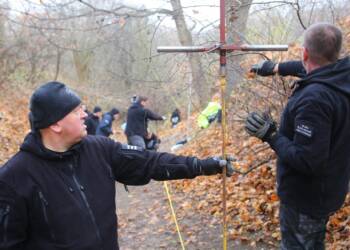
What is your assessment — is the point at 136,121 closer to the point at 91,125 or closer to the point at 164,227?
the point at 91,125

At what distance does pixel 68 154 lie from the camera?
2.66 meters

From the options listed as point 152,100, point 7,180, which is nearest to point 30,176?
point 7,180

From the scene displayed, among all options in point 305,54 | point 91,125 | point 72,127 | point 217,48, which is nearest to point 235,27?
point 217,48

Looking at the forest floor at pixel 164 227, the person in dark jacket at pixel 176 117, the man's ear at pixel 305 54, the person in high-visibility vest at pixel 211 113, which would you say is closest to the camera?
the man's ear at pixel 305 54

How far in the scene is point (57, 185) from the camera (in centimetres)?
255

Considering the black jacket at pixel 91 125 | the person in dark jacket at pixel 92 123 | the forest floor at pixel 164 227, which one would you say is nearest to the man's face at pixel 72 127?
the forest floor at pixel 164 227

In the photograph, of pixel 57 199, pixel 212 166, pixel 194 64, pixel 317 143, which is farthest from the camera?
pixel 194 64

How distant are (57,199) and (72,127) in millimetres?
470

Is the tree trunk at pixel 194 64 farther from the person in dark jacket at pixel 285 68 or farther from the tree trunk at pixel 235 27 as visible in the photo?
the person in dark jacket at pixel 285 68

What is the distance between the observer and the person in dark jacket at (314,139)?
2771mm

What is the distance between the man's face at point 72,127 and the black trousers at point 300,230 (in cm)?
167

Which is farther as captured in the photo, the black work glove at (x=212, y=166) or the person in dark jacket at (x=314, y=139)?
the black work glove at (x=212, y=166)

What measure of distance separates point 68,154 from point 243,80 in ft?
15.7

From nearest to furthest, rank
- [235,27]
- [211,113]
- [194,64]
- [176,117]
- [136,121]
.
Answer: [235,27] < [194,64] < [136,121] < [211,113] < [176,117]
